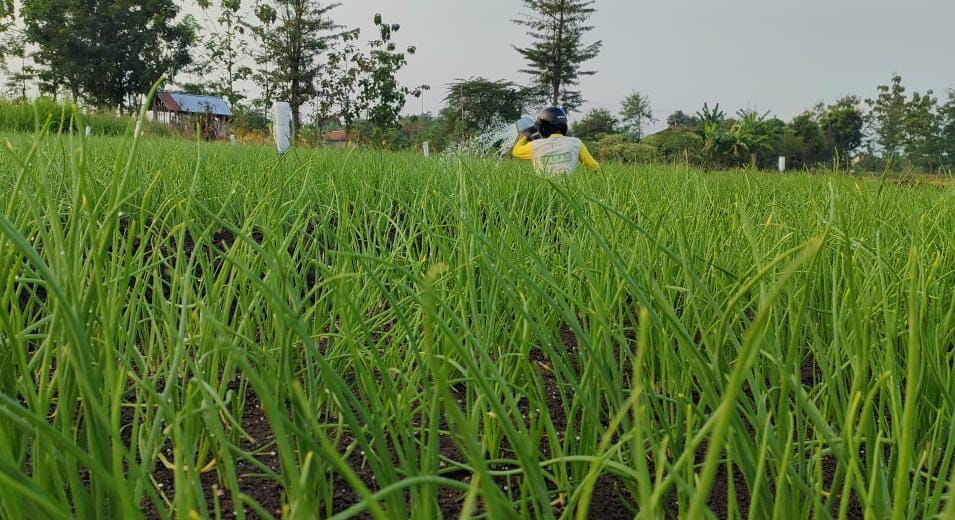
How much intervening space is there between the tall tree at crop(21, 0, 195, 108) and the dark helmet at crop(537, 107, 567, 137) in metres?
25.9

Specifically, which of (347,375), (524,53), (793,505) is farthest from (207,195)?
(524,53)

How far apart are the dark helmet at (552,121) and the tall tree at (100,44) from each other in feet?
84.9

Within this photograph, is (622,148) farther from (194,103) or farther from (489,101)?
(194,103)

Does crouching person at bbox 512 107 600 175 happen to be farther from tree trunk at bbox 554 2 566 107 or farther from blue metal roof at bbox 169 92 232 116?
tree trunk at bbox 554 2 566 107

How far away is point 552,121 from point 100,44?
28.6 m

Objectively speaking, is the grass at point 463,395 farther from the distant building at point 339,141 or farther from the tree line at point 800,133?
the tree line at point 800,133

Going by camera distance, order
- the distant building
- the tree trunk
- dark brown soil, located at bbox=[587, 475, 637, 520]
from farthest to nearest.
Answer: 1. the tree trunk
2. the distant building
3. dark brown soil, located at bbox=[587, 475, 637, 520]

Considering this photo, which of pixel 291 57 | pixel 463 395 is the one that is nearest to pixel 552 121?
pixel 463 395

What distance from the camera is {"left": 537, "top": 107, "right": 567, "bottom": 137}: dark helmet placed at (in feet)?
12.8

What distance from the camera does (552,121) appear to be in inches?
154

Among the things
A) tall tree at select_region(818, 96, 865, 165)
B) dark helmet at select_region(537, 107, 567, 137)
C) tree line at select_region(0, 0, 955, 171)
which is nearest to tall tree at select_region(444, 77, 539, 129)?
tree line at select_region(0, 0, 955, 171)

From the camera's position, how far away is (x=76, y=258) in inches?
21.3

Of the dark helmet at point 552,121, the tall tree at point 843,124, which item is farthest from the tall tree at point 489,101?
the dark helmet at point 552,121

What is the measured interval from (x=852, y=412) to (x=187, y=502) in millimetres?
418
